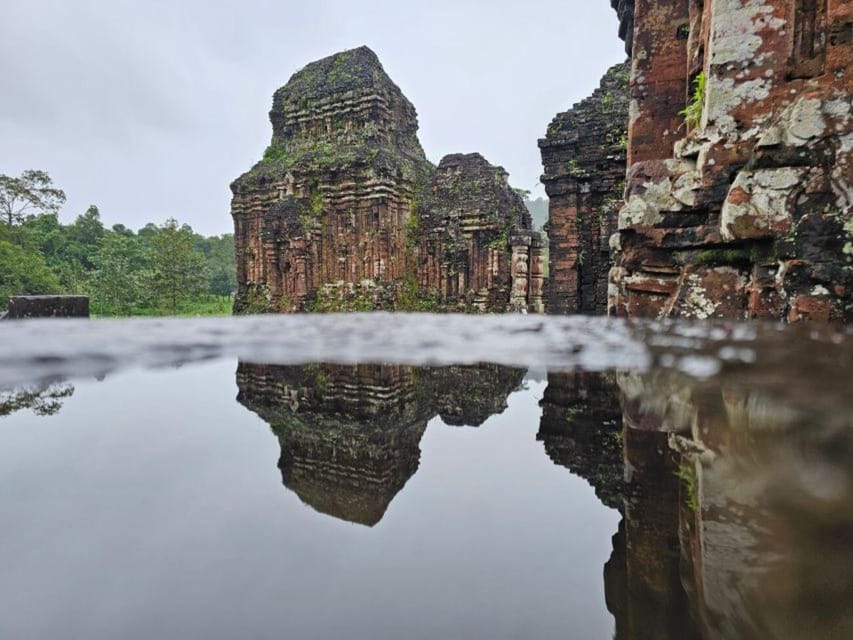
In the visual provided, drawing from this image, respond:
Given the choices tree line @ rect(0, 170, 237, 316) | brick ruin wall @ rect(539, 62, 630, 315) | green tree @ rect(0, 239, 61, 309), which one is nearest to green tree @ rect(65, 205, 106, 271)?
tree line @ rect(0, 170, 237, 316)

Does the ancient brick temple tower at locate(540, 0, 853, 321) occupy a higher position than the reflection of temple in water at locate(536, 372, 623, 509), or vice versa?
the ancient brick temple tower at locate(540, 0, 853, 321)

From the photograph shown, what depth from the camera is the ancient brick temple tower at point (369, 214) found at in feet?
44.0

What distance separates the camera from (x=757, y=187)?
9.88 feet

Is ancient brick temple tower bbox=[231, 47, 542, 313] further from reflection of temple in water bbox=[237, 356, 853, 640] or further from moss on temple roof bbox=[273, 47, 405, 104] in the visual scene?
reflection of temple in water bbox=[237, 356, 853, 640]

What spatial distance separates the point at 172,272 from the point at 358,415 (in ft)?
97.5

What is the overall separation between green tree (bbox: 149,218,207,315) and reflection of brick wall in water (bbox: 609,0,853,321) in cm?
2779

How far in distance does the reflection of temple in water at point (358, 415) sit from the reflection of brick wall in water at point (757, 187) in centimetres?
211

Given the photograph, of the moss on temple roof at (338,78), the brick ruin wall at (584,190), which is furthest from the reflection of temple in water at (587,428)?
the moss on temple roof at (338,78)

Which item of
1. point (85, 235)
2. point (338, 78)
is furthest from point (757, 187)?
point (85, 235)

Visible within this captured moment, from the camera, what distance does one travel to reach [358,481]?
1048 mm

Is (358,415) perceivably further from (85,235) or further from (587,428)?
(85,235)

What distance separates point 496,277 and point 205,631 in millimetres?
12906

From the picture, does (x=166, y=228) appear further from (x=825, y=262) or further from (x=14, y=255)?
(x=825, y=262)

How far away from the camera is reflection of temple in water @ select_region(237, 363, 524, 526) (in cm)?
Answer: 100
